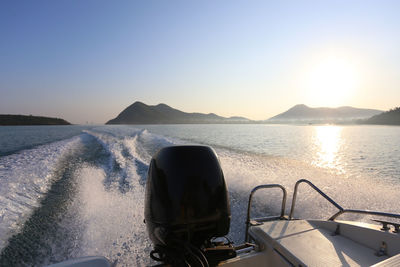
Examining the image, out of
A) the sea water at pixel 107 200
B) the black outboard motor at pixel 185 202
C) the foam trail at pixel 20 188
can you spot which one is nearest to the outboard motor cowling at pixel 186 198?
the black outboard motor at pixel 185 202

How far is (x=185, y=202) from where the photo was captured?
1396 millimetres

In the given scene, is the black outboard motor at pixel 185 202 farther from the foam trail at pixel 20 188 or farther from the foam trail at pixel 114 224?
the foam trail at pixel 20 188

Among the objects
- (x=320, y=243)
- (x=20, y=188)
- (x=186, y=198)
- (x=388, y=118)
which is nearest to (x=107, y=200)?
(x=20, y=188)

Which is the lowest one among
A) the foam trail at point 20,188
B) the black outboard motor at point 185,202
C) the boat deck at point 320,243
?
the foam trail at point 20,188

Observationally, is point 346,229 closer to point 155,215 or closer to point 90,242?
point 155,215

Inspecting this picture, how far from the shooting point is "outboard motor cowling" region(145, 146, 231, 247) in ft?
4.48

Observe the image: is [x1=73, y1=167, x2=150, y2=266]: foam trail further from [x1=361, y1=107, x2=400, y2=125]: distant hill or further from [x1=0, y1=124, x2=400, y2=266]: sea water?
[x1=361, y1=107, x2=400, y2=125]: distant hill

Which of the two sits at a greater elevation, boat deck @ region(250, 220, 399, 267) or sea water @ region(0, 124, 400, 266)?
boat deck @ region(250, 220, 399, 267)

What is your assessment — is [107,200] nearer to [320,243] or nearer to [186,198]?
[186,198]

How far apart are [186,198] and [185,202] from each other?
0.09ft

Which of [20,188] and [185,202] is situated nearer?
[185,202]

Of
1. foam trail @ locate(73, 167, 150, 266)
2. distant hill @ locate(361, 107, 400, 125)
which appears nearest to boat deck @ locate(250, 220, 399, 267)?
foam trail @ locate(73, 167, 150, 266)

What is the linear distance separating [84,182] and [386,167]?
28.9ft

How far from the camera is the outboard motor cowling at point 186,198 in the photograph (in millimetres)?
1366
